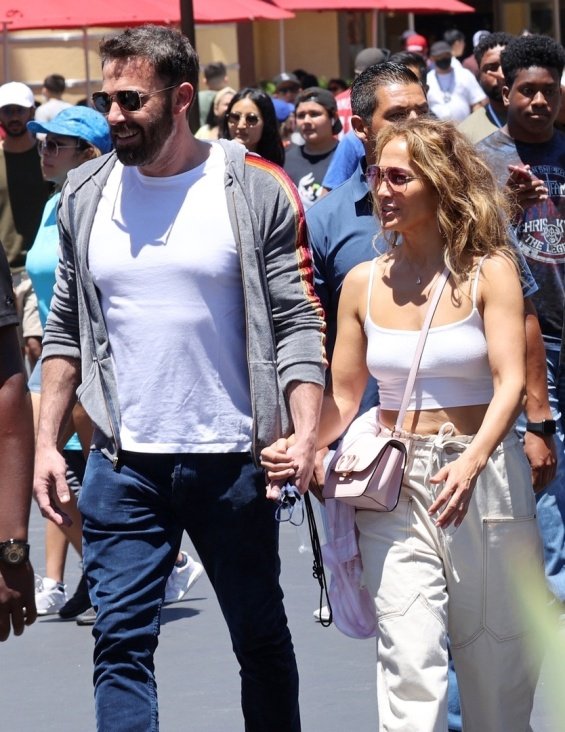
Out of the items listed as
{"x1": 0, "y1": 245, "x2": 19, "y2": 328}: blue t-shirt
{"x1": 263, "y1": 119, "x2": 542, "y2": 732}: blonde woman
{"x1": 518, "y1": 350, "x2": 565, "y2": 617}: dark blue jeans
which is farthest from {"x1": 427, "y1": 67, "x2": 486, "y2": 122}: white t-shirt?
{"x1": 0, "y1": 245, "x2": 19, "y2": 328}: blue t-shirt

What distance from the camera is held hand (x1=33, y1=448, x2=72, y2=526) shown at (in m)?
4.12

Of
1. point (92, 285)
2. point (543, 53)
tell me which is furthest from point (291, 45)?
point (92, 285)

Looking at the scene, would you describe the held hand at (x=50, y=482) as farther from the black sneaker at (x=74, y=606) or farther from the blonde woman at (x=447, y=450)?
the black sneaker at (x=74, y=606)

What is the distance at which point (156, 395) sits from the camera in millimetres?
4082

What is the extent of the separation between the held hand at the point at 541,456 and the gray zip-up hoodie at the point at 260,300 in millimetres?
905

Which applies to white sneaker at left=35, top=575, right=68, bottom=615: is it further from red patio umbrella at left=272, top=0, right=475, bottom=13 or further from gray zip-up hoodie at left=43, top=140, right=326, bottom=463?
red patio umbrella at left=272, top=0, right=475, bottom=13

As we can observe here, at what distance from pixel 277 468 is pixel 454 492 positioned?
1.42 ft

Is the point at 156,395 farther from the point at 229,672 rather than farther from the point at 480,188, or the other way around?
the point at 229,672

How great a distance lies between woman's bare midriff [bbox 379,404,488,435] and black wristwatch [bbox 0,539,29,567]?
1.10 m

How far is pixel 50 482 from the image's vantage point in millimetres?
4156

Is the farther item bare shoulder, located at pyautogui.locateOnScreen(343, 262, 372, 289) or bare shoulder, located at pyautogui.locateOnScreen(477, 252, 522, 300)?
bare shoulder, located at pyautogui.locateOnScreen(343, 262, 372, 289)

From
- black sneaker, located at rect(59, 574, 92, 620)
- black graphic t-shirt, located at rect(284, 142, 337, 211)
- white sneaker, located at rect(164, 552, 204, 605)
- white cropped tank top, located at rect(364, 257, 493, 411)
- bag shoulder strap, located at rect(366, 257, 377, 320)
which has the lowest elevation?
black sneaker, located at rect(59, 574, 92, 620)

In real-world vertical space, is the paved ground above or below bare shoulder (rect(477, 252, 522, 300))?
below

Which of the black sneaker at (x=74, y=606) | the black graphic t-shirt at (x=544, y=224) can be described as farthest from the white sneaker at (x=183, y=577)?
the black graphic t-shirt at (x=544, y=224)
